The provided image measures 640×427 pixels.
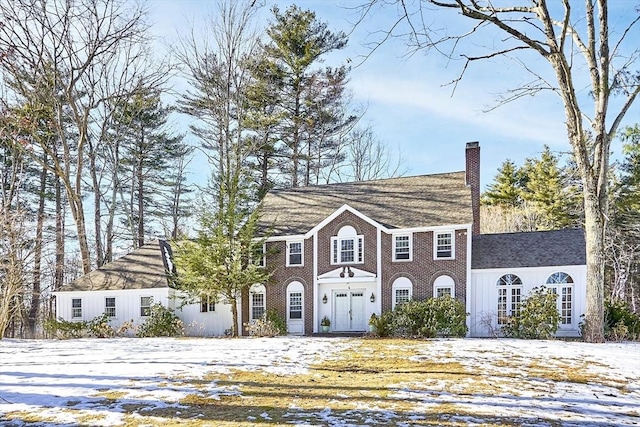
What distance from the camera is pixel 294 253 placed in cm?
2236

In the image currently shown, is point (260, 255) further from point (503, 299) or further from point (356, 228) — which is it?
point (503, 299)

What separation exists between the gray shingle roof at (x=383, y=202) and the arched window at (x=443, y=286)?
2.19 metres

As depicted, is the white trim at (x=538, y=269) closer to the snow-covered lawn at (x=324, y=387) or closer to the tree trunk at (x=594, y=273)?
the tree trunk at (x=594, y=273)

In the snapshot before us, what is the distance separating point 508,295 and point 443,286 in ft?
8.05

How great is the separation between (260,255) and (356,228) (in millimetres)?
4236

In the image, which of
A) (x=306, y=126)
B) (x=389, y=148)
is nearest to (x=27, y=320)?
(x=306, y=126)

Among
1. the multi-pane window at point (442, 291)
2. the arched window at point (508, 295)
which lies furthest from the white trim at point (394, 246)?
the arched window at point (508, 295)

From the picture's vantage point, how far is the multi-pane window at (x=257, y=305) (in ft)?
73.2

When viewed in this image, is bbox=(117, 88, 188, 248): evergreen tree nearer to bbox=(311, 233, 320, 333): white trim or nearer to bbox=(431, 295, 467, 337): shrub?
bbox=(311, 233, 320, 333): white trim

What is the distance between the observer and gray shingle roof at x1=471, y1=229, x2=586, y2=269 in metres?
19.3

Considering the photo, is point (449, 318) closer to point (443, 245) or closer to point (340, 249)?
point (443, 245)

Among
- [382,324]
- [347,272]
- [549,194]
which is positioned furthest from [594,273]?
[549,194]

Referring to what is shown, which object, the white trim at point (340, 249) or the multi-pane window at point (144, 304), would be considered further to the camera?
the multi-pane window at point (144, 304)

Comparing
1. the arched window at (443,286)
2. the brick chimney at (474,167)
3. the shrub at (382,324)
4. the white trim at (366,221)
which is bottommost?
the shrub at (382,324)
